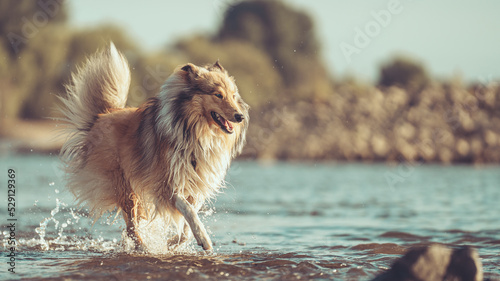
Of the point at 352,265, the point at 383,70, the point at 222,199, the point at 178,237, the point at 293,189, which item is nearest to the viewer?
the point at 352,265

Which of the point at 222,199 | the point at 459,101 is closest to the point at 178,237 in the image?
the point at 222,199

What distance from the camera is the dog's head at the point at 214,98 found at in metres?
5.57

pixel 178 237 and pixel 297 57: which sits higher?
pixel 297 57

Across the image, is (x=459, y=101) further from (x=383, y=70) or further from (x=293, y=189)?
(x=293, y=189)

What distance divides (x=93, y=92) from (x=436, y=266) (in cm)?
399

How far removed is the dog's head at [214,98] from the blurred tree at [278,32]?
128ft

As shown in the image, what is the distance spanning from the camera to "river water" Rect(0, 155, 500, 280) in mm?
5160

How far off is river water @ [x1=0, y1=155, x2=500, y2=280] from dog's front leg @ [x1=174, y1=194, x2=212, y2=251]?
185 millimetres

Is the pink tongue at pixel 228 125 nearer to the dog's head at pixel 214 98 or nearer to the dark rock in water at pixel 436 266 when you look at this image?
the dog's head at pixel 214 98

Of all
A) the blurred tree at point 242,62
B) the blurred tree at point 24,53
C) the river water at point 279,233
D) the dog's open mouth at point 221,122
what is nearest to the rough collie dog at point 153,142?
the dog's open mouth at point 221,122

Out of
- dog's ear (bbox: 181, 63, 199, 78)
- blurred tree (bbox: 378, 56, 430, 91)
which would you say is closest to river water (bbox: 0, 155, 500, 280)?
dog's ear (bbox: 181, 63, 199, 78)

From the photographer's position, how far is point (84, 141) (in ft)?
21.0

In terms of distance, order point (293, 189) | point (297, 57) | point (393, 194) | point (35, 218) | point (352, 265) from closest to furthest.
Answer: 1. point (352, 265)
2. point (35, 218)
3. point (393, 194)
4. point (293, 189)
5. point (297, 57)

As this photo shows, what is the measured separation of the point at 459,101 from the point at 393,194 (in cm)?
1470
